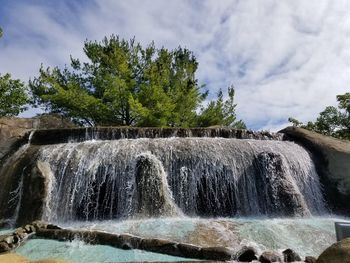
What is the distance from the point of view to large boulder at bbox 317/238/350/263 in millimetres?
5006

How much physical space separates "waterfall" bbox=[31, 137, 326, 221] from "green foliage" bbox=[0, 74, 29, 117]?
12133 millimetres

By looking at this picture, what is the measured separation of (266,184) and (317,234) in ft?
13.3

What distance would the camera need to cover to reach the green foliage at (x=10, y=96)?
25.9 metres

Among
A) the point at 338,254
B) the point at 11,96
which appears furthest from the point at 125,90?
the point at 338,254

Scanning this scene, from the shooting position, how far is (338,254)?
5.11 m

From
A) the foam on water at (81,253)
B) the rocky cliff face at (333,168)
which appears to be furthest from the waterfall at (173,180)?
the foam on water at (81,253)

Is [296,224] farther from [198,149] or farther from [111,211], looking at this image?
[111,211]

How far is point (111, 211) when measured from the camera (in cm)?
1334

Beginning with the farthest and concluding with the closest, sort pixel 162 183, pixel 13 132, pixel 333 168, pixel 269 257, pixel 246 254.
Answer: pixel 13 132 → pixel 333 168 → pixel 162 183 → pixel 246 254 → pixel 269 257

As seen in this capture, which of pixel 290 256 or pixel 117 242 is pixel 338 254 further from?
pixel 117 242

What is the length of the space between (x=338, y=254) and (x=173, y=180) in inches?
358

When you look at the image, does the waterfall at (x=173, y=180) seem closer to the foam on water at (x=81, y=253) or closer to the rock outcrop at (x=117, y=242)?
the rock outcrop at (x=117, y=242)

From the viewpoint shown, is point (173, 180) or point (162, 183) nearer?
point (162, 183)

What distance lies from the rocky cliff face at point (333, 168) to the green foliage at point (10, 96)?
17.5 meters
